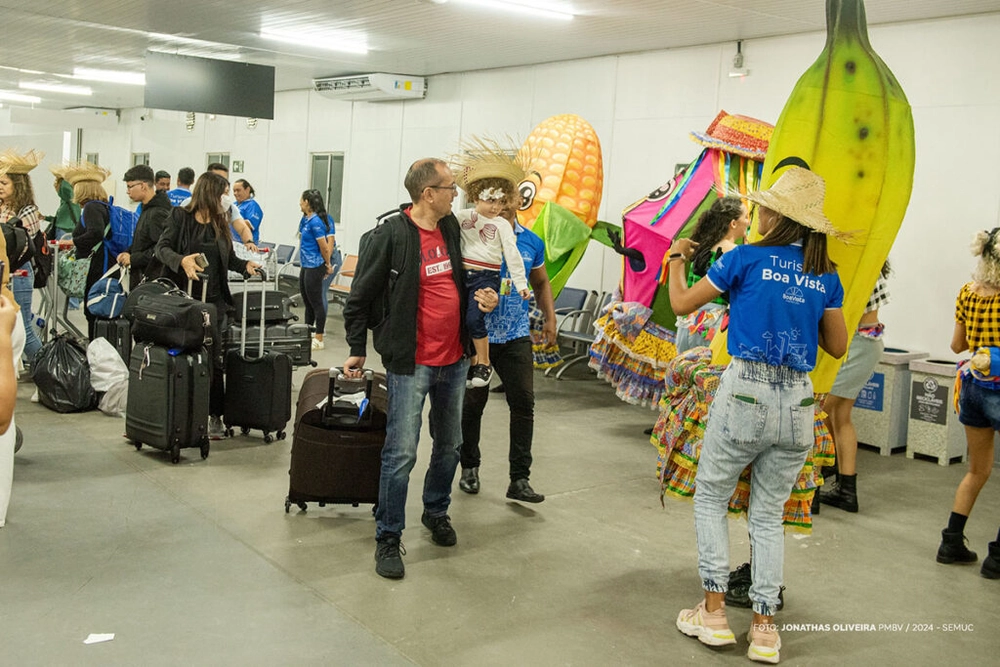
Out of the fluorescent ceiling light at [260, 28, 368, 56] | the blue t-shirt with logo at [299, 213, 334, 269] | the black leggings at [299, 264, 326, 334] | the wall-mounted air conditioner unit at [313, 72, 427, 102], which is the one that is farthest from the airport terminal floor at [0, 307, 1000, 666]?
the wall-mounted air conditioner unit at [313, 72, 427, 102]

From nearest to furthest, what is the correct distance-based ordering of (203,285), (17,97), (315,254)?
(203,285) → (315,254) → (17,97)

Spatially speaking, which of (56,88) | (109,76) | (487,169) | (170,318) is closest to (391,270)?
(487,169)

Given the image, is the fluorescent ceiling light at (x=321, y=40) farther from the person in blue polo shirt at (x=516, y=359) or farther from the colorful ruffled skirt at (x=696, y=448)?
the colorful ruffled skirt at (x=696, y=448)

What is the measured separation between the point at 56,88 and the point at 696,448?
16895 millimetres

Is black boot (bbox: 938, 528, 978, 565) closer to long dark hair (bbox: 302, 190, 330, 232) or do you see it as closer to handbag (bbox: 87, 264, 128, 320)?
handbag (bbox: 87, 264, 128, 320)

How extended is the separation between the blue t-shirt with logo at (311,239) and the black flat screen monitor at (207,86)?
1.94 meters

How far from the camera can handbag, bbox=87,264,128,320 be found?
700 centimetres

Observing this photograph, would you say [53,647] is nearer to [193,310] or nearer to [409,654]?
[409,654]

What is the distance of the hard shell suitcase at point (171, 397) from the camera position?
525cm

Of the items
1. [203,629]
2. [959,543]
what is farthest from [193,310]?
[959,543]

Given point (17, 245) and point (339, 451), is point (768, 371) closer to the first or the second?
point (339, 451)

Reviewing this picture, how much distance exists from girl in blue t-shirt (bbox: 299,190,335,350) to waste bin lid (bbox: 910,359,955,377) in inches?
205

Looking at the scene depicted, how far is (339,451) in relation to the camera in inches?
171

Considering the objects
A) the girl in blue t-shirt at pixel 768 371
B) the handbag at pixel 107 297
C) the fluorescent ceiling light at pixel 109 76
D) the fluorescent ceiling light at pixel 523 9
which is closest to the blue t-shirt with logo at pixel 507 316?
the girl in blue t-shirt at pixel 768 371
